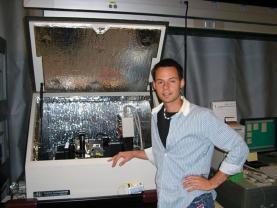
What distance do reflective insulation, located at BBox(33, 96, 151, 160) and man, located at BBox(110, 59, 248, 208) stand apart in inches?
15.5

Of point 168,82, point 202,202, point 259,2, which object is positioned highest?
point 259,2

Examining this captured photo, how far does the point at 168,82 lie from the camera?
40.8 inches

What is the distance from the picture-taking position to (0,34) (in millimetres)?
1525

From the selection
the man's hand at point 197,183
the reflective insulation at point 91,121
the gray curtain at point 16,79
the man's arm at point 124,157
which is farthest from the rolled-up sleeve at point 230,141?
the gray curtain at point 16,79

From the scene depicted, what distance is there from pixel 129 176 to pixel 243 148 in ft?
1.61

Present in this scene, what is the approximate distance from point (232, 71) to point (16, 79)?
1.48m

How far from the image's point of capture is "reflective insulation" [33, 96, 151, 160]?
1.42 m

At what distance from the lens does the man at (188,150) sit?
1.01 meters

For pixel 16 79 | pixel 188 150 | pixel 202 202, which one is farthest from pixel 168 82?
pixel 16 79

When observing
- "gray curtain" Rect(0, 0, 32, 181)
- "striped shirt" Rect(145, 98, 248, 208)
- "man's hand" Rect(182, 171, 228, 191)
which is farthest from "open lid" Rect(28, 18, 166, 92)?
"man's hand" Rect(182, 171, 228, 191)

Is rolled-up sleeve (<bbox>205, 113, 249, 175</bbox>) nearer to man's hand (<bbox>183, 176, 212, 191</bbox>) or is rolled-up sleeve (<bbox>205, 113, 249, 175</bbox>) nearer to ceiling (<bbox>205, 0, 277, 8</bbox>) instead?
man's hand (<bbox>183, 176, 212, 191</bbox>)

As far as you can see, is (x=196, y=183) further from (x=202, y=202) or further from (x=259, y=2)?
(x=259, y=2)

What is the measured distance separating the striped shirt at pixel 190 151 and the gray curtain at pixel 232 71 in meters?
0.84

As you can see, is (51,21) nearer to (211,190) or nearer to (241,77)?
(211,190)
